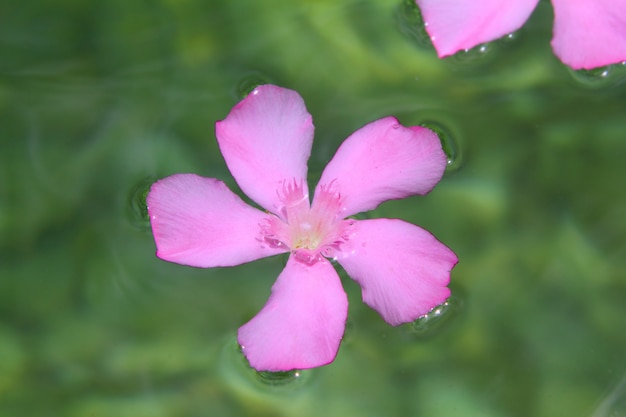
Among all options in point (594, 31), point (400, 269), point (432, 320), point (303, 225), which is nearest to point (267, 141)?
point (303, 225)

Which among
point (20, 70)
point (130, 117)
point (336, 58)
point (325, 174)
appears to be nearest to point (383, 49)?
point (336, 58)

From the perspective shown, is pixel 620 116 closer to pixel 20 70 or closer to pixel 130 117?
pixel 130 117

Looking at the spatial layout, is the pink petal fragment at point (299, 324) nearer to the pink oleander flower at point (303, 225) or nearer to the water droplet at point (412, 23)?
the pink oleander flower at point (303, 225)

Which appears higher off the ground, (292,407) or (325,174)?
(325,174)

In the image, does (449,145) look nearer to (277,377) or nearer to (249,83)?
(249,83)

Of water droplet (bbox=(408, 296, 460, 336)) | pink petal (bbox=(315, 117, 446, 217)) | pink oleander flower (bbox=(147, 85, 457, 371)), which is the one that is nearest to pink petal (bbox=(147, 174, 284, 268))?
pink oleander flower (bbox=(147, 85, 457, 371))

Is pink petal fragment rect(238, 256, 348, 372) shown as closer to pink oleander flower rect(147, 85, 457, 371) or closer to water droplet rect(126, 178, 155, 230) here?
pink oleander flower rect(147, 85, 457, 371)

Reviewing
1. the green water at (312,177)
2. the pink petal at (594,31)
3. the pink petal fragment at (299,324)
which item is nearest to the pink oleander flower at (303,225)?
the pink petal fragment at (299,324)
